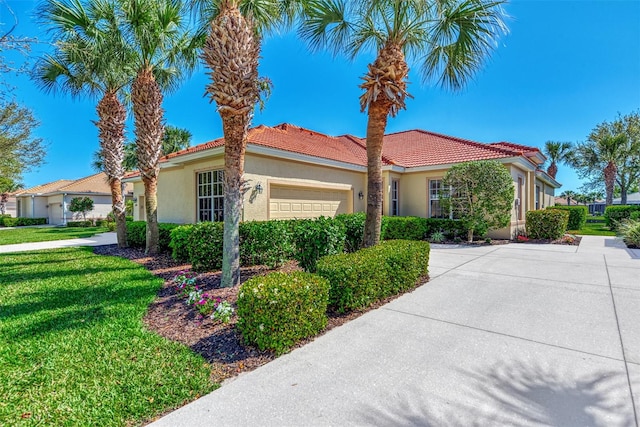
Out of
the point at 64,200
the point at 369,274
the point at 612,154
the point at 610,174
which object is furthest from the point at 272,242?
the point at 610,174

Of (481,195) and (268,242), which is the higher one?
(481,195)

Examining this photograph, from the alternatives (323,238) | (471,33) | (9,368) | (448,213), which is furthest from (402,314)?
(448,213)

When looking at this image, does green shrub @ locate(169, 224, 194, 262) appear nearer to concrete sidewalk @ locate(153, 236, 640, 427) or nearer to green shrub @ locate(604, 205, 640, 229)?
concrete sidewalk @ locate(153, 236, 640, 427)

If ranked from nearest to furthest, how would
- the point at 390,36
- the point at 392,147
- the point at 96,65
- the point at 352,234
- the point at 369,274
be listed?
the point at 369,274, the point at 390,36, the point at 352,234, the point at 96,65, the point at 392,147

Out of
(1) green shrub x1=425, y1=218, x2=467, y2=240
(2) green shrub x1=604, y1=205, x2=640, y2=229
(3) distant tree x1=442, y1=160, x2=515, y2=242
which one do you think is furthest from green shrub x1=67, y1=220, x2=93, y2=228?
(2) green shrub x1=604, y1=205, x2=640, y2=229

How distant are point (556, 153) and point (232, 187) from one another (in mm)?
41814

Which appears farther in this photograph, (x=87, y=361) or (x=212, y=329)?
(x=212, y=329)

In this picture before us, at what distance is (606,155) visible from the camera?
87.4 ft

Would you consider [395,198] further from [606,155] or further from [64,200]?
[64,200]

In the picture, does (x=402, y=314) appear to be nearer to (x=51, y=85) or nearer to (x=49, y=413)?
(x=49, y=413)

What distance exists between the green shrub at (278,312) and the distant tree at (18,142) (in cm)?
1600

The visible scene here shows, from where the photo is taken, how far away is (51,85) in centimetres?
1085

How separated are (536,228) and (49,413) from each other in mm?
16231

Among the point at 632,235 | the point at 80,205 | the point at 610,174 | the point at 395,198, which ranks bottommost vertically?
the point at 632,235
